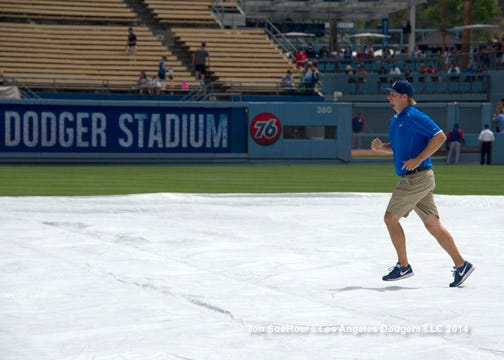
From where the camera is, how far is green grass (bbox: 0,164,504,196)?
2155 centimetres

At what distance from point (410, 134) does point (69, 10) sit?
39865 mm

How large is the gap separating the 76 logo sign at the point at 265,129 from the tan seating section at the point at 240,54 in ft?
21.0

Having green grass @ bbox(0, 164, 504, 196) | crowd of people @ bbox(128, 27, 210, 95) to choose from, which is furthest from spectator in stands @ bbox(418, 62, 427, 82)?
green grass @ bbox(0, 164, 504, 196)

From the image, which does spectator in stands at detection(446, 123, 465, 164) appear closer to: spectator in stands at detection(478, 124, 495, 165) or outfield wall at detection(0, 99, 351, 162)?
spectator in stands at detection(478, 124, 495, 165)

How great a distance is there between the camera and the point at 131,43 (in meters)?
43.0

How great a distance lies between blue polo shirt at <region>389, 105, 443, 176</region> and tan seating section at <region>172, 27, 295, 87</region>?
107 ft

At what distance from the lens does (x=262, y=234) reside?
13.5 meters

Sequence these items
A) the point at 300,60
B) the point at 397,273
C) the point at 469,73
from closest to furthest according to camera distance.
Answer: the point at 397,273, the point at 469,73, the point at 300,60

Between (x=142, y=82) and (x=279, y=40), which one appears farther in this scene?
(x=279, y=40)

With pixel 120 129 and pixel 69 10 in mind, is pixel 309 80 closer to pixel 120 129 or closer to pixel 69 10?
pixel 120 129

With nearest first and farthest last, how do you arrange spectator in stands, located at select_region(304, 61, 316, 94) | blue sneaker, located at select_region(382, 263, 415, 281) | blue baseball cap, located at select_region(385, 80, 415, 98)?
blue baseball cap, located at select_region(385, 80, 415, 98), blue sneaker, located at select_region(382, 263, 415, 281), spectator in stands, located at select_region(304, 61, 316, 94)

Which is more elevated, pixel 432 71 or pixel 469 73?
pixel 432 71

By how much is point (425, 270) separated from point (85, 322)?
435 cm

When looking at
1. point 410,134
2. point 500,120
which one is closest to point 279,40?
point 500,120
